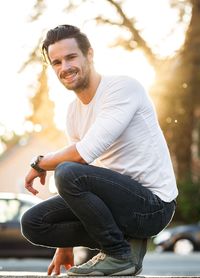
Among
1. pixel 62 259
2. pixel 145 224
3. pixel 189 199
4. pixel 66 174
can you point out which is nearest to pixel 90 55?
pixel 66 174

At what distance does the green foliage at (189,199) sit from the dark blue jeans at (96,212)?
26.9 meters

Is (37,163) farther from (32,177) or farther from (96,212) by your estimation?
(96,212)

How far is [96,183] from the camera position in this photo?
179 inches

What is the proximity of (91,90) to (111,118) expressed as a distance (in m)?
0.26

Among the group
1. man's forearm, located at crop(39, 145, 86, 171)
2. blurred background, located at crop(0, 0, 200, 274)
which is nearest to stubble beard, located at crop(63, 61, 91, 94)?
man's forearm, located at crop(39, 145, 86, 171)

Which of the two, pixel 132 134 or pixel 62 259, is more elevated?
pixel 132 134

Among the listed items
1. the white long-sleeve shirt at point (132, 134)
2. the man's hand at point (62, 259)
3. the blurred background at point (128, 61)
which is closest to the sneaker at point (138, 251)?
the white long-sleeve shirt at point (132, 134)

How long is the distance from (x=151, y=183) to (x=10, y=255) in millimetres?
12113

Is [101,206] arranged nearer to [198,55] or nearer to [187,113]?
[198,55]

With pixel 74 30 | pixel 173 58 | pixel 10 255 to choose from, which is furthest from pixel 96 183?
pixel 173 58

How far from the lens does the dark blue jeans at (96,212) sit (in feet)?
14.9

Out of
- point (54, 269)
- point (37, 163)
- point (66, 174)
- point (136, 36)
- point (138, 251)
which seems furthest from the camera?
point (136, 36)

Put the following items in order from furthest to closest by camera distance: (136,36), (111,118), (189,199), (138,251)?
1. (189,199)
2. (136,36)
3. (138,251)
4. (111,118)

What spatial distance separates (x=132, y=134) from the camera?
15.6ft
